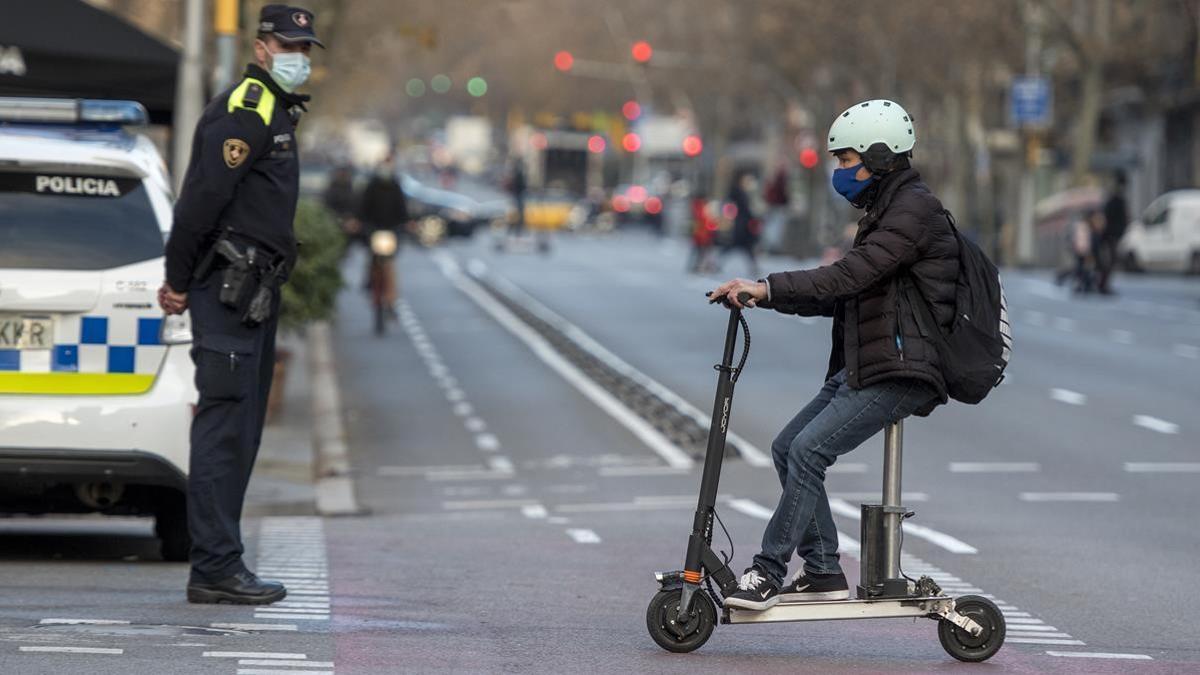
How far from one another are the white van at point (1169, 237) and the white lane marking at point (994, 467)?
3380cm

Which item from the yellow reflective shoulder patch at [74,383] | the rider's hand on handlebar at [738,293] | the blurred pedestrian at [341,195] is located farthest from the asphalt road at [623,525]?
the blurred pedestrian at [341,195]

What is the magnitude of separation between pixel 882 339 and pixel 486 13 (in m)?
47.9

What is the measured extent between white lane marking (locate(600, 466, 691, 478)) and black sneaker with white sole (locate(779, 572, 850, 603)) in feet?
25.9

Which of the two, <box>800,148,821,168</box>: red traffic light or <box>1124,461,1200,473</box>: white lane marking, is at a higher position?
<box>800,148,821,168</box>: red traffic light

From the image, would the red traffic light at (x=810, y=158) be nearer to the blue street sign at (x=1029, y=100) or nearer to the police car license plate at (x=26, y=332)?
the blue street sign at (x=1029, y=100)

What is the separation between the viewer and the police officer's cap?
26.5 feet

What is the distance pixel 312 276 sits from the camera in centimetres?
1806

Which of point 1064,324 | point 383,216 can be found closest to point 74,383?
point 383,216

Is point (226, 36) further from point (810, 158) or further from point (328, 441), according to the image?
point (810, 158)

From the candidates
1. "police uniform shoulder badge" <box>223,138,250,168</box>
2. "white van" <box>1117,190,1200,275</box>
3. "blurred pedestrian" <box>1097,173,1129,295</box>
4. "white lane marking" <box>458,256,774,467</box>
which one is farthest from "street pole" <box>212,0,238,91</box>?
"white van" <box>1117,190,1200,275</box>

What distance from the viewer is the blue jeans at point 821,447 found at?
6969mm

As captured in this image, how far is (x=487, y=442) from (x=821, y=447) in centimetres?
1028

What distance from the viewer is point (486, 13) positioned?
54.1 metres

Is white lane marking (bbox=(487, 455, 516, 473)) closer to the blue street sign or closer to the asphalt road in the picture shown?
the asphalt road
